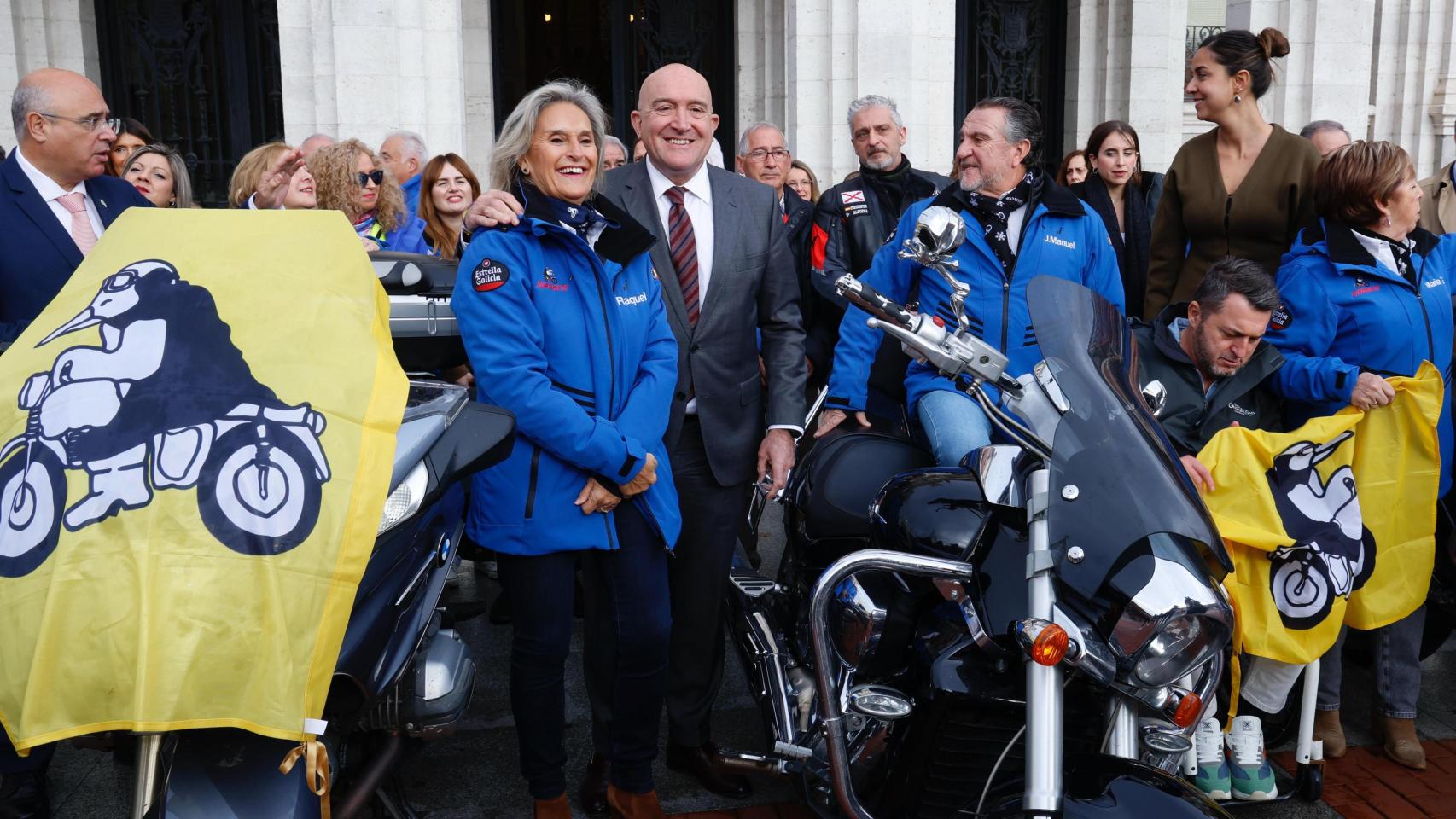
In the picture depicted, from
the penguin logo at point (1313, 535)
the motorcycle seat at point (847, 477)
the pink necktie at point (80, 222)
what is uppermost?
the pink necktie at point (80, 222)

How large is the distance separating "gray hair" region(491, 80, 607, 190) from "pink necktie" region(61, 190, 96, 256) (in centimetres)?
150

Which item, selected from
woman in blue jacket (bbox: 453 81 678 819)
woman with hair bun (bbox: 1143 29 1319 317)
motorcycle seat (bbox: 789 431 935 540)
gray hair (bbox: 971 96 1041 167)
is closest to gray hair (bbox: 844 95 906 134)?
woman with hair bun (bbox: 1143 29 1319 317)

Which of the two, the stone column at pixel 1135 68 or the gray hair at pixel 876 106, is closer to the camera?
the gray hair at pixel 876 106

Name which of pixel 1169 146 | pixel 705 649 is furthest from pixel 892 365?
pixel 1169 146

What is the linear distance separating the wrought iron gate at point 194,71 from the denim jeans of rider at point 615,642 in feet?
27.5

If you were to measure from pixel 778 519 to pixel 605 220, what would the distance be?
352 cm

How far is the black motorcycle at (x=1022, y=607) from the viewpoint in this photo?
196cm

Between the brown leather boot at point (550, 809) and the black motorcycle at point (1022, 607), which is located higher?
the black motorcycle at point (1022, 607)

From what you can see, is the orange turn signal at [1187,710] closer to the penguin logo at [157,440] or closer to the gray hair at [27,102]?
the penguin logo at [157,440]

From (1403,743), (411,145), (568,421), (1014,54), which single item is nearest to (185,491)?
(568,421)

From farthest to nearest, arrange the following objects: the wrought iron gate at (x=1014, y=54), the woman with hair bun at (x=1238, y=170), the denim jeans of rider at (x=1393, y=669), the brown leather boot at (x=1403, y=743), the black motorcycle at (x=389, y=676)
Answer: 1. the wrought iron gate at (x=1014, y=54)
2. the woman with hair bun at (x=1238, y=170)
3. the denim jeans of rider at (x=1393, y=669)
4. the brown leather boot at (x=1403, y=743)
5. the black motorcycle at (x=389, y=676)

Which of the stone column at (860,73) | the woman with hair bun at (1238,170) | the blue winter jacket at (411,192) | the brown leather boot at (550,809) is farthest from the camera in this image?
the stone column at (860,73)

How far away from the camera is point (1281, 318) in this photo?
3.83 m

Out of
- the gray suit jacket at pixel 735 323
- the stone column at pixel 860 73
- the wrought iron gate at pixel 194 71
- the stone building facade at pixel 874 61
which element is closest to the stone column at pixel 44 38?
the stone building facade at pixel 874 61
